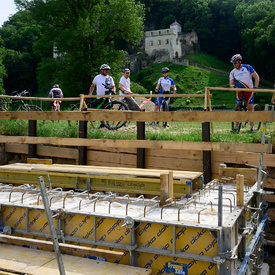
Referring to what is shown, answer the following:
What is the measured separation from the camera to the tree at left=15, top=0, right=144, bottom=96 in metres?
33.7

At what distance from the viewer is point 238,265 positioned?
587cm

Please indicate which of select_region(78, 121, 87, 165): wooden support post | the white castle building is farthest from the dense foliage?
select_region(78, 121, 87, 165): wooden support post

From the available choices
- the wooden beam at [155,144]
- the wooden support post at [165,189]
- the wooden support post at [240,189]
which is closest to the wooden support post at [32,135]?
the wooden beam at [155,144]

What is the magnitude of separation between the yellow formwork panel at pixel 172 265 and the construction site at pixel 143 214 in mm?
13

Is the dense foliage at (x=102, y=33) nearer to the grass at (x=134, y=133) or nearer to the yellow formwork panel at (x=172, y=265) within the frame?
the grass at (x=134, y=133)

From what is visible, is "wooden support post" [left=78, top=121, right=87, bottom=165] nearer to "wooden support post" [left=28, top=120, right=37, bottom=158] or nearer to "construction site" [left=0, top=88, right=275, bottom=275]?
"construction site" [left=0, top=88, right=275, bottom=275]

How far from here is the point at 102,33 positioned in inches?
1374

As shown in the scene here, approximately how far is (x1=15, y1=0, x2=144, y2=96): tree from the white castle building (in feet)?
240

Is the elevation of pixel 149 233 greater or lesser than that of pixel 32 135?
lesser

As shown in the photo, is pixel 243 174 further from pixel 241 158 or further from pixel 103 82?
pixel 103 82

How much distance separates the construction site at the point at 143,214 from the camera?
17.4ft

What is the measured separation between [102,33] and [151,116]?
→ 1081 inches

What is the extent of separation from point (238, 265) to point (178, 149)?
13.6ft

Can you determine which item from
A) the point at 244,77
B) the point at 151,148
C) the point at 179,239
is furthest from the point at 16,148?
the point at 179,239
